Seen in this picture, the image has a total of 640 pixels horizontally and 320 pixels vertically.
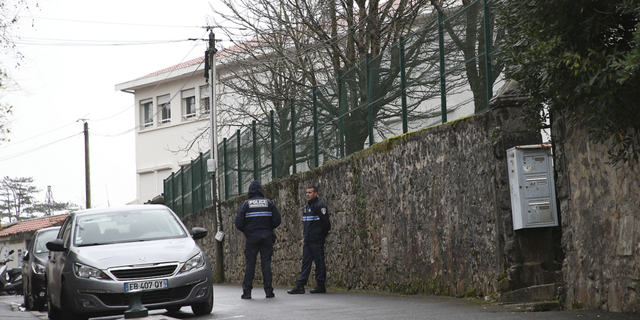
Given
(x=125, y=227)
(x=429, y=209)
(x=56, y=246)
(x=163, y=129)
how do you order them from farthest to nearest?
(x=163, y=129) → (x=429, y=209) → (x=125, y=227) → (x=56, y=246)

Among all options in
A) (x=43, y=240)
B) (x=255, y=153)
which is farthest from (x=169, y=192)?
(x=43, y=240)

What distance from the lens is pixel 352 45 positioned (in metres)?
21.0

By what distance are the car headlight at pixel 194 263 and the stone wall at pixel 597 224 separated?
4.08 metres

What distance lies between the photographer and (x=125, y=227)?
987 cm

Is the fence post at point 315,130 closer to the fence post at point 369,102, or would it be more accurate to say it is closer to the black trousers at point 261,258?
the fence post at point 369,102

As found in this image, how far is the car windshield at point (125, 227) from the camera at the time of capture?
31.4 ft

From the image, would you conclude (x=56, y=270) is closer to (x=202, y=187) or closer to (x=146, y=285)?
(x=146, y=285)

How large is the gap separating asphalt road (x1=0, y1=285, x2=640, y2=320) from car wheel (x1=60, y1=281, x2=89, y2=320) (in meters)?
0.71

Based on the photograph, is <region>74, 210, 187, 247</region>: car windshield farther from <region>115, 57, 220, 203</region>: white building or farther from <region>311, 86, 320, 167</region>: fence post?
<region>115, 57, 220, 203</region>: white building

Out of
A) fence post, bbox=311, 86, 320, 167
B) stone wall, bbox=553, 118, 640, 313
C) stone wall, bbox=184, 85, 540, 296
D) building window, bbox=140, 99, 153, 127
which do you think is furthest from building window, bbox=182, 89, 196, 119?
stone wall, bbox=553, 118, 640, 313

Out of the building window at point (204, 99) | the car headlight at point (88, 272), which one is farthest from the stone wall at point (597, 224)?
the building window at point (204, 99)

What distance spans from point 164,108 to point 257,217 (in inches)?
1183

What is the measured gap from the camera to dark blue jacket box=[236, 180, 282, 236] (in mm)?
12180

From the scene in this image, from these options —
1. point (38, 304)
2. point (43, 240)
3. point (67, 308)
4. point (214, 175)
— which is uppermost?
point (214, 175)
